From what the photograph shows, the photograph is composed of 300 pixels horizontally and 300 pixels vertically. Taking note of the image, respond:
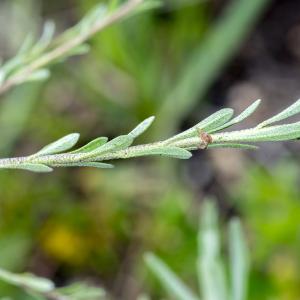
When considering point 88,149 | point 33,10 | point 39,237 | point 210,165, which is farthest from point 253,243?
point 88,149

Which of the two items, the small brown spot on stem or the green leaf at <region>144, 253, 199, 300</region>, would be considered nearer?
Result: the small brown spot on stem

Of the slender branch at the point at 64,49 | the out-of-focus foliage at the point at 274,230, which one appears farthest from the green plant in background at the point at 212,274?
the out-of-focus foliage at the point at 274,230

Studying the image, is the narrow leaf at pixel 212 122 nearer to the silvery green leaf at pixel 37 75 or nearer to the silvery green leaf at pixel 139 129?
the silvery green leaf at pixel 139 129

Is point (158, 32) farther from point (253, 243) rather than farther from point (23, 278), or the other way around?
point (23, 278)

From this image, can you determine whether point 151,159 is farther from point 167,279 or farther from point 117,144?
point 117,144

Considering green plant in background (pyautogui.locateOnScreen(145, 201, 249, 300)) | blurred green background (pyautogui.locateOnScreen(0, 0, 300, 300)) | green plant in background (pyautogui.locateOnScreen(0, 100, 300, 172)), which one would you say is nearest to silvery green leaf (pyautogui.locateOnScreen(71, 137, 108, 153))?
green plant in background (pyautogui.locateOnScreen(0, 100, 300, 172))

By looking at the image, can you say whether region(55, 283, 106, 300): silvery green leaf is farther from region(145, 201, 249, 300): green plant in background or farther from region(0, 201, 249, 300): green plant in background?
region(145, 201, 249, 300): green plant in background
